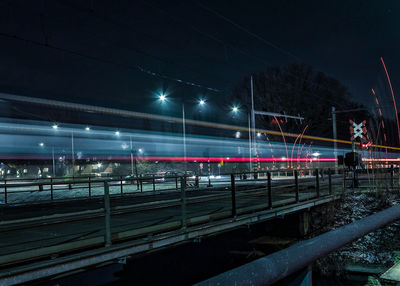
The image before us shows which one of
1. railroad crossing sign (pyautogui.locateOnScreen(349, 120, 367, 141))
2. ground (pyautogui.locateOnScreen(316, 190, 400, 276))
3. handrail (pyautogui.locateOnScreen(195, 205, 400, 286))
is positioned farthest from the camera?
railroad crossing sign (pyautogui.locateOnScreen(349, 120, 367, 141))

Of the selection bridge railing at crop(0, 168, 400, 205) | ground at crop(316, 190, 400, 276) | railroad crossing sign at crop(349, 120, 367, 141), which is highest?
railroad crossing sign at crop(349, 120, 367, 141)

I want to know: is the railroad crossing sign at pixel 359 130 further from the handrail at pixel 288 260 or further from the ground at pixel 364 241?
the handrail at pixel 288 260

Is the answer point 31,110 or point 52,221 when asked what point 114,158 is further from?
point 52,221

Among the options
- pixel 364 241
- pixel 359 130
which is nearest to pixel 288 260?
pixel 364 241

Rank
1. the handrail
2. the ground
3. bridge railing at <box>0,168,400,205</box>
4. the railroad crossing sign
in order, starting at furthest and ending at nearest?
the railroad crossing sign → the ground → bridge railing at <box>0,168,400,205</box> → the handrail

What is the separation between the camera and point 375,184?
47.3 feet

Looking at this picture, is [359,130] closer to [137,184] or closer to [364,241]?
[364,241]

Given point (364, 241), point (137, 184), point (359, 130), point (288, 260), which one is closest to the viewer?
point (288, 260)

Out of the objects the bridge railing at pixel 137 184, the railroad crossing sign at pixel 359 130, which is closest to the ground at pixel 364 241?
the bridge railing at pixel 137 184

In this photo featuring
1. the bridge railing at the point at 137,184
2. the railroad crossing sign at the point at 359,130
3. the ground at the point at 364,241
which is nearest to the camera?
the bridge railing at the point at 137,184

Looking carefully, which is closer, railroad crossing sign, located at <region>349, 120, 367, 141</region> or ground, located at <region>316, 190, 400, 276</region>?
ground, located at <region>316, 190, 400, 276</region>

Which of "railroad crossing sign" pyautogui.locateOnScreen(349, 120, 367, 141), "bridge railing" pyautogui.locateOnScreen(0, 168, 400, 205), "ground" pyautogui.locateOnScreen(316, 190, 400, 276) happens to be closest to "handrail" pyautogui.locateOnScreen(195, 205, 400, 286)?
"bridge railing" pyautogui.locateOnScreen(0, 168, 400, 205)

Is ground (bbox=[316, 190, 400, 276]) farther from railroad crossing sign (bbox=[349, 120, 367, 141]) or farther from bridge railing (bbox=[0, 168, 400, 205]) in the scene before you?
railroad crossing sign (bbox=[349, 120, 367, 141])

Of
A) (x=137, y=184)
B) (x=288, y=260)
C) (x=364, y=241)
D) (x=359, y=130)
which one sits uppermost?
(x=359, y=130)
